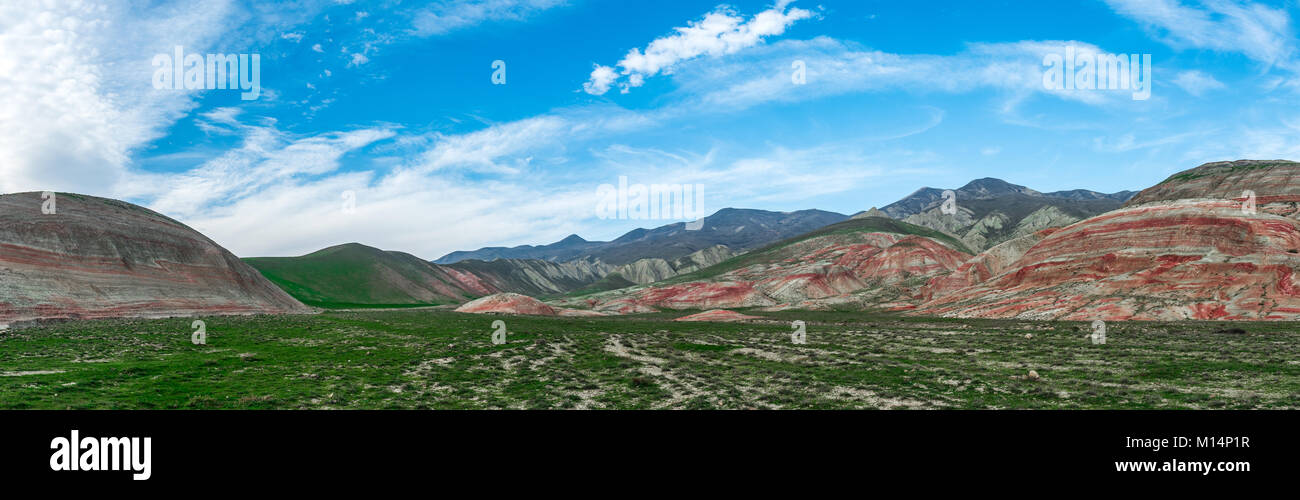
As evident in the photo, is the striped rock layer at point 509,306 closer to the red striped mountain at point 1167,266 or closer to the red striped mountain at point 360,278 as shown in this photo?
the red striped mountain at point 360,278

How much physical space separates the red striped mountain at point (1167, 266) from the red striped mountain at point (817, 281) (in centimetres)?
2047

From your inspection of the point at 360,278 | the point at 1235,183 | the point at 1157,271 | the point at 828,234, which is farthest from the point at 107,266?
the point at 828,234

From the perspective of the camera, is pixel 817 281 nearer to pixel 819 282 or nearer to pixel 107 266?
pixel 819 282

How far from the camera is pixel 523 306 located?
3617 inches

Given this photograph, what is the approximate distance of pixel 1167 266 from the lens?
2331 inches

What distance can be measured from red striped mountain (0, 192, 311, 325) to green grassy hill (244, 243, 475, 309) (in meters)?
45.4

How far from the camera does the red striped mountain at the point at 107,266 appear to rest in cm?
5349

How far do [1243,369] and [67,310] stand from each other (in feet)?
298

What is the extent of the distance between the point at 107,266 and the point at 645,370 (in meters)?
74.0

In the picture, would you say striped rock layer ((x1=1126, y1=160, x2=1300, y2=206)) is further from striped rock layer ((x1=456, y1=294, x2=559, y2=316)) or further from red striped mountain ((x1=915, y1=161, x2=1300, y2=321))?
striped rock layer ((x1=456, y1=294, x2=559, y2=316))

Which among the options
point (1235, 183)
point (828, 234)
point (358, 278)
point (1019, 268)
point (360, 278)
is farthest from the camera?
point (828, 234)

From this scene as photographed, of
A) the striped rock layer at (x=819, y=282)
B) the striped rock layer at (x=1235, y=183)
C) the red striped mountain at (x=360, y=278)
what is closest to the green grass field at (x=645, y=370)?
the striped rock layer at (x=1235, y=183)

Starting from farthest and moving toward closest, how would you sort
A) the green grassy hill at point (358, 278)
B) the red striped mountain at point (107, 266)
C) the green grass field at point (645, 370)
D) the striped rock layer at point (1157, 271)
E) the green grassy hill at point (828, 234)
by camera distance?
the green grassy hill at point (828, 234) < the green grassy hill at point (358, 278) < the red striped mountain at point (107, 266) < the striped rock layer at point (1157, 271) < the green grass field at point (645, 370)
